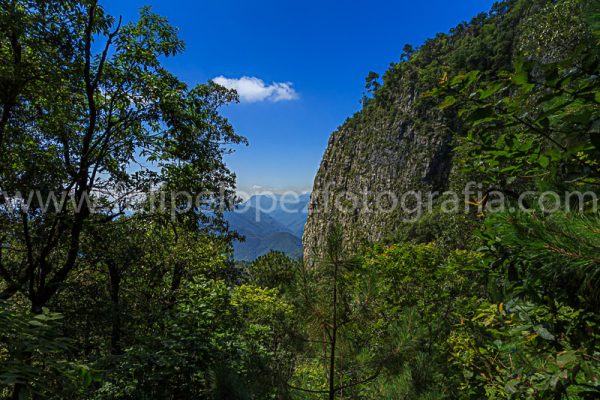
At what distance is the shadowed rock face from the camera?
3647 inches

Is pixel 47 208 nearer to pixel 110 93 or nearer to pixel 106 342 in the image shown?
pixel 110 93

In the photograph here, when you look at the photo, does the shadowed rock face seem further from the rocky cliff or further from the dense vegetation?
the dense vegetation

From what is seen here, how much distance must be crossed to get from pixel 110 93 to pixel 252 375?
273 inches

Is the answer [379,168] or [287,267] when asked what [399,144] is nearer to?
[379,168]

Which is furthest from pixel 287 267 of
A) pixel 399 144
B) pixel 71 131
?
pixel 399 144

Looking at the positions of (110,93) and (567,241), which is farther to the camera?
(110,93)

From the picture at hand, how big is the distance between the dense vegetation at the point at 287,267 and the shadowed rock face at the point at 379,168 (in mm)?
73947

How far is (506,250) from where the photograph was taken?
1.73m

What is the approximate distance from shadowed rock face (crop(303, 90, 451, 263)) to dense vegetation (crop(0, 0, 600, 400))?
73947 mm

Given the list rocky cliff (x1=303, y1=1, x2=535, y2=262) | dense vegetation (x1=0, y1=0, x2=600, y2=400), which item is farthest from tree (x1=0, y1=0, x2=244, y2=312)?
rocky cliff (x1=303, y1=1, x2=535, y2=262)

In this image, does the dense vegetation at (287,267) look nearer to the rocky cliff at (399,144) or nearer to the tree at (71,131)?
the tree at (71,131)

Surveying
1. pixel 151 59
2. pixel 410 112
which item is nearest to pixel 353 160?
pixel 410 112

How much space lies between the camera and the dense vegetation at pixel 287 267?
148 centimetres

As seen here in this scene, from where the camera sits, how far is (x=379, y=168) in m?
106
